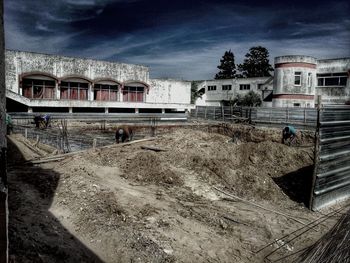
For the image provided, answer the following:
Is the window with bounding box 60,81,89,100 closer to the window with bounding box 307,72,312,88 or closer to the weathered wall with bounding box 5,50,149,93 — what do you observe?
the weathered wall with bounding box 5,50,149,93

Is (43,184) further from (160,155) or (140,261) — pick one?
(160,155)

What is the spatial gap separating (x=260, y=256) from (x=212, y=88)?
179 feet

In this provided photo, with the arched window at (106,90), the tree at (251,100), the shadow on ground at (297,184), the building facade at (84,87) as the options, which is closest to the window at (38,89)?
the building facade at (84,87)

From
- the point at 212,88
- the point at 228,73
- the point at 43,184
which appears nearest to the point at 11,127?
the point at 43,184

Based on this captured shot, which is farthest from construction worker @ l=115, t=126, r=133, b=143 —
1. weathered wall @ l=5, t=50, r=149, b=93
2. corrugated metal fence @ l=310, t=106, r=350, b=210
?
weathered wall @ l=5, t=50, r=149, b=93

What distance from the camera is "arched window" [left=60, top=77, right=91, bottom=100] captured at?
39.4 m

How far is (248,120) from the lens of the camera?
34.2 meters

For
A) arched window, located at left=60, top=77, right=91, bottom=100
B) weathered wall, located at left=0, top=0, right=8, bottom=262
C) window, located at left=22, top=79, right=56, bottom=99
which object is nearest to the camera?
weathered wall, located at left=0, top=0, right=8, bottom=262

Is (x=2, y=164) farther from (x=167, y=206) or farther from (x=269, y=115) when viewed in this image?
(x=269, y=115)

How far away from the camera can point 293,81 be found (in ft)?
126

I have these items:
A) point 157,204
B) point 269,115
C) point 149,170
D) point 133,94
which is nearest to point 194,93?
point 133,94

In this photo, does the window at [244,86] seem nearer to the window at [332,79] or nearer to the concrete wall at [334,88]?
the window at [332,79]

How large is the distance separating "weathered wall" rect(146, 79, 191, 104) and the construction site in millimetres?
29578

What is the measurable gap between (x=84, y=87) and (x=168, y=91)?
40.8 feet
